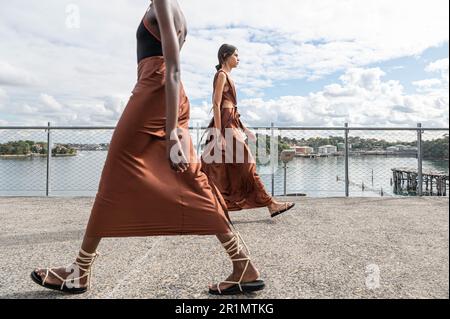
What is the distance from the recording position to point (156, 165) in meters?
1.95

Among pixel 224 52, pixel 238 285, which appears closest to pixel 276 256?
pixel 238 285

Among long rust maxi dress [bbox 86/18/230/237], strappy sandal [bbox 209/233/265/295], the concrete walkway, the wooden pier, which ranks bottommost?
the wooden pier

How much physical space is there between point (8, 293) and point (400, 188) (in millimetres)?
52954

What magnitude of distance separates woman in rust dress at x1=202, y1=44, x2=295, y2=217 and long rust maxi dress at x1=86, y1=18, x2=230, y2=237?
201cm

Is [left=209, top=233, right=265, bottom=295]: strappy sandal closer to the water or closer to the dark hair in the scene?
the dark hair

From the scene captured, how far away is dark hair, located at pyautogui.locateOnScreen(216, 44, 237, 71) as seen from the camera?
403 centimetres

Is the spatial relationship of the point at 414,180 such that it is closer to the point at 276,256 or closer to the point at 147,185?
the point at 276,256

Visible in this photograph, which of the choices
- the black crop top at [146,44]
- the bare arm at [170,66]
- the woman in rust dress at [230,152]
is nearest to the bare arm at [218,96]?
the woman in rust dress at [230,152]

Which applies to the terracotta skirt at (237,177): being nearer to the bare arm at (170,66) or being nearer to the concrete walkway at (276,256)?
the concrete walkway at (276,256)

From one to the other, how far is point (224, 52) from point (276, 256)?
2.12 metres

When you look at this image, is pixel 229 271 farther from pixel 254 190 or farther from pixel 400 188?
pixel 400 188

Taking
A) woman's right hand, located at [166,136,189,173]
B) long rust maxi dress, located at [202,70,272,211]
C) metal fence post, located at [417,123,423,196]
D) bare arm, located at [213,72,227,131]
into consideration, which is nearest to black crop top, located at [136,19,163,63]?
woman's right hand, located at [166,136,189,173]

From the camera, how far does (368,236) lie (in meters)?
3.73
